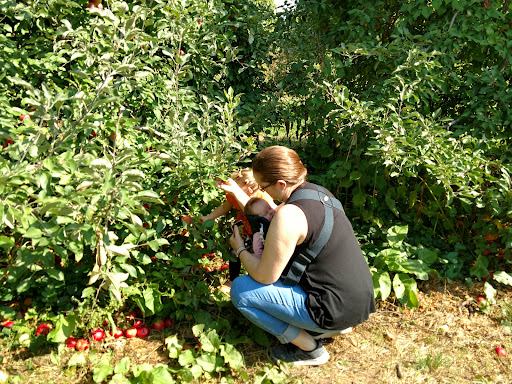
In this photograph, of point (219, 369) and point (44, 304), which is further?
point (44, 304)

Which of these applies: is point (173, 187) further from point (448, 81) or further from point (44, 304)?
point (448, 81)

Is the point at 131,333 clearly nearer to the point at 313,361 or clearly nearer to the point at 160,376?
the point at 160,376

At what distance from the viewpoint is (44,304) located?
2.66 m

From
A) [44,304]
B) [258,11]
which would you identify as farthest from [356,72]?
[44,304]

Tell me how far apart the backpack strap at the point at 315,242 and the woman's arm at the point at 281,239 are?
7 cm

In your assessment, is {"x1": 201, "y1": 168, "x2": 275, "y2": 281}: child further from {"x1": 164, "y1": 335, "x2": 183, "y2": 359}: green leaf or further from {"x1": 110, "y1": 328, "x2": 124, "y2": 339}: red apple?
{"x1": 110, "y1": 328, "x2": 124, "y2": 339}: red apple

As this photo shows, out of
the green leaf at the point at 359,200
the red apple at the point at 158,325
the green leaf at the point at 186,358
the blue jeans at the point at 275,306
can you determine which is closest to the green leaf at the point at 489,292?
the green leaf at the point at 359,200

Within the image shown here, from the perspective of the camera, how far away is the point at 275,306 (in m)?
2.36

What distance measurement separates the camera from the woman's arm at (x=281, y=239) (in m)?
2.17

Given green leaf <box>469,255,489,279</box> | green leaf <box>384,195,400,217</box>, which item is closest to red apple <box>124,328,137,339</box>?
green leaf <box>384,195,400,217</box>

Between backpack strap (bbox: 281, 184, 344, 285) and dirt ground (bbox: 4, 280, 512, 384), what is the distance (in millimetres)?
529

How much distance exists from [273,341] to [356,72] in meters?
2.36

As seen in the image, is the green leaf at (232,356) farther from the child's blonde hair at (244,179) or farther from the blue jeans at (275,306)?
the child's blonde hair at (244,179)

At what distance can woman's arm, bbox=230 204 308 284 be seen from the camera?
217 cm
